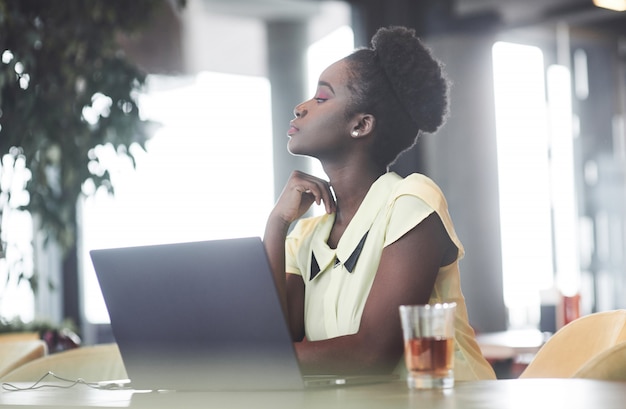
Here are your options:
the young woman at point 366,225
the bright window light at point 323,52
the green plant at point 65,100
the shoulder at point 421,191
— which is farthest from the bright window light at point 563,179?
Result: the shoulder at point 421,191

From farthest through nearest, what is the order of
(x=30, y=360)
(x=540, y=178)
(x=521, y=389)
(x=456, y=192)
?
(x=540, y=178), (x=456, y=192), (x=30, y=360), (x=521, y=389)

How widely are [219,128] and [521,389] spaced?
512 centimetres

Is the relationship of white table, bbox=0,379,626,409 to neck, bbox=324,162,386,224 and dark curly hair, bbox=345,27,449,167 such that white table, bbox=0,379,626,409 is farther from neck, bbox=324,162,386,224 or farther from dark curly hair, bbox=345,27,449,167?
dark curly hair, bbox=345,27,449,167

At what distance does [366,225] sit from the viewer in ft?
5.51

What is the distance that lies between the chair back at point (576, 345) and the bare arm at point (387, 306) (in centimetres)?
30

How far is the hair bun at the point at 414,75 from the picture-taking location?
183 centimetres

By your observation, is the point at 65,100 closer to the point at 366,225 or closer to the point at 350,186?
the point at 350,186

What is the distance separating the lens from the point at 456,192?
5555mm

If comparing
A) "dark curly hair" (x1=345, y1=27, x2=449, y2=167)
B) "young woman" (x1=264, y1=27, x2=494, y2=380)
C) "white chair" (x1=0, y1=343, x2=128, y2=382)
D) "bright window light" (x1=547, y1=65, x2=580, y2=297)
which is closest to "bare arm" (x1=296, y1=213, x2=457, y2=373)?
"young woman" (x1=264, y1=27, x2=494, y2=380)

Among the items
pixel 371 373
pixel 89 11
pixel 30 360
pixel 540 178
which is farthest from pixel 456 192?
pixel 371 373

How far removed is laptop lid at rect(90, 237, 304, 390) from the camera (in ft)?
3.75

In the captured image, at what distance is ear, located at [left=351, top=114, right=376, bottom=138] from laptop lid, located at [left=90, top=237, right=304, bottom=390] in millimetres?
678

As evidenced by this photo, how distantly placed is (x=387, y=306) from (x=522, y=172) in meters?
4.60

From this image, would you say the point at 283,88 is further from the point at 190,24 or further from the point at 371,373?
the point at 371,373
